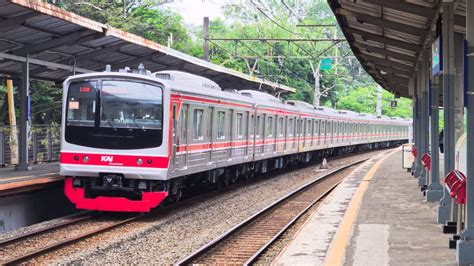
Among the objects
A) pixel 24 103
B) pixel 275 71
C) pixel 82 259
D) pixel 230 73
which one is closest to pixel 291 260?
pixel 82 259

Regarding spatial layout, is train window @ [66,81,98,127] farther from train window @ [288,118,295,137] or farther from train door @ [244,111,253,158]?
train window @ [288,118,295,137]

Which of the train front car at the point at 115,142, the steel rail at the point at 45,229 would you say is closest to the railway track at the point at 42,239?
the steel rail at the point at 45,229

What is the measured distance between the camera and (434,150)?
501 inches

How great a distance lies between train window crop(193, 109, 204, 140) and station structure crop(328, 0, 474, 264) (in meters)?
3.35


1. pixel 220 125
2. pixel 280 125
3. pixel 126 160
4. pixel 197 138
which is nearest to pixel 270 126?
pixel 280 125

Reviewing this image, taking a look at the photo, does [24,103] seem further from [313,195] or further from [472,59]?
[472,59]

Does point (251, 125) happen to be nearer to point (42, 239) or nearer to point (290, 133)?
point (290, 133)

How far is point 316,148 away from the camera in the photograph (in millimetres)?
32094

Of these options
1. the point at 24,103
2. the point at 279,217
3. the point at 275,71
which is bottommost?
the point at 279,217

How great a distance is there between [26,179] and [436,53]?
26.5 ft

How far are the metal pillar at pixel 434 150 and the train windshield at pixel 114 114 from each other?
15.7 ft

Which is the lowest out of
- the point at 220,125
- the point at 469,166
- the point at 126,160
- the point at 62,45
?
the point at 126,160

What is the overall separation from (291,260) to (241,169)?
12.5 metres

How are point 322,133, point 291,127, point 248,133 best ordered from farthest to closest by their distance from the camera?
point 322,133
point 291,127
point 248,133
